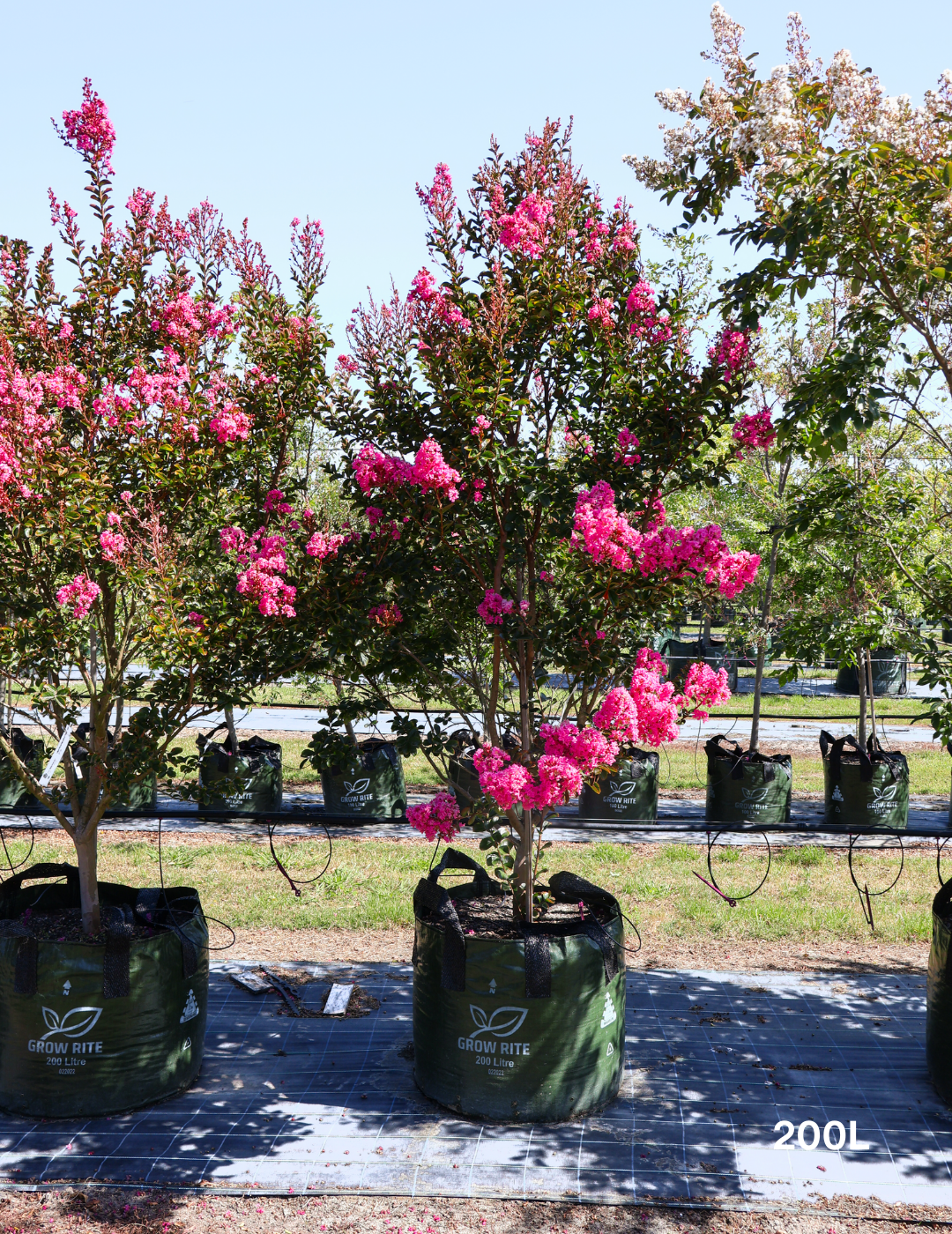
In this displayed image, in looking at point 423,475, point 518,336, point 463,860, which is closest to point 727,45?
point 518,336

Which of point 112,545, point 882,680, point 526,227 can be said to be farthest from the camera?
point 882,680

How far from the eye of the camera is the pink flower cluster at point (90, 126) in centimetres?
462

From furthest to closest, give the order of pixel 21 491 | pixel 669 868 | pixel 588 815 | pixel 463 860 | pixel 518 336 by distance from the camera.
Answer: pixel 588 815, pixel 669 868, pixel 463 860, pixel 518 336, pixel 21 491

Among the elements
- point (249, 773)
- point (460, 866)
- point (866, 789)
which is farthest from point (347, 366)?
point (866, 789)

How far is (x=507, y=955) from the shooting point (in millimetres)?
4391

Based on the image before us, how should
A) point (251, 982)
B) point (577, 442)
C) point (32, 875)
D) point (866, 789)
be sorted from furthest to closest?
point (866, 789), point (251, 982), point (32, 875), point (577, 442)

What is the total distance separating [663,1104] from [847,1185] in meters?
0.87

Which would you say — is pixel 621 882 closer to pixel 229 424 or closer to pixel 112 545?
pixel 229 424

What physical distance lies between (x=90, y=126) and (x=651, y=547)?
321cm

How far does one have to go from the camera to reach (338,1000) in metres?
5.72

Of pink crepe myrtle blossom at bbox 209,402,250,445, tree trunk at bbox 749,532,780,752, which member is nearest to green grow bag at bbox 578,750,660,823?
tree trunk at bbox 749,532,780,752

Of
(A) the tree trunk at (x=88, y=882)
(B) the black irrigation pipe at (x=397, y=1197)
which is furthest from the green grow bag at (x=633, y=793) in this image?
(B) the black irrigation pipe at (x=397, y=1197)

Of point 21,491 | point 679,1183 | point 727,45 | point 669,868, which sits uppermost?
point 727,45

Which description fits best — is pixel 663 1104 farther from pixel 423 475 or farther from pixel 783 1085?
pixel 423 475
